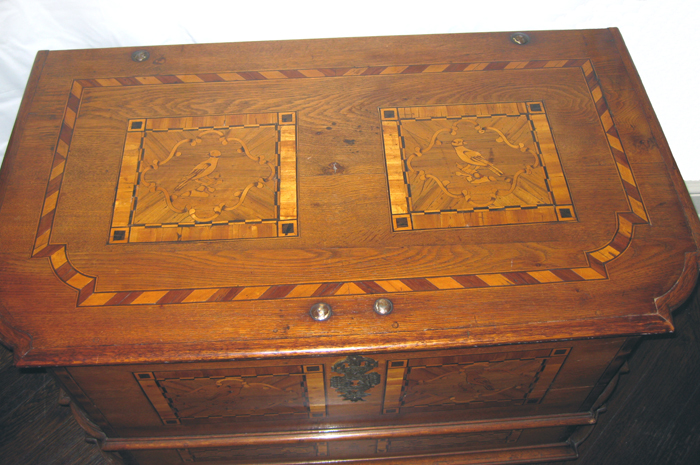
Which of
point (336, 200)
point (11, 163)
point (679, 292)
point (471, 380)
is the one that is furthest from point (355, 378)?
point (11, 163)

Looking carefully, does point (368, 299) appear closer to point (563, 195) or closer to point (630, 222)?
point (563, 195)

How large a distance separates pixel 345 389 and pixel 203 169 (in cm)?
73

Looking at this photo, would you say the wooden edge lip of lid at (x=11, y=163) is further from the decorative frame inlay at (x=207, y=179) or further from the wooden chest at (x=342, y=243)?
the decorative frame inlay at (x=207, y=179)

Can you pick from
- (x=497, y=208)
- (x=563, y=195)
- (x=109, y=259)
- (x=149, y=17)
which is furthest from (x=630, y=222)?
(x=149, y=17)

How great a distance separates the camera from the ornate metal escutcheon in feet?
4.14

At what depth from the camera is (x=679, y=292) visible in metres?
1.22

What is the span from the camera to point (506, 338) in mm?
1176

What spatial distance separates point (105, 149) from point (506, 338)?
1.22 m

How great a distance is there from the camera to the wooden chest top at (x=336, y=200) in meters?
1.20

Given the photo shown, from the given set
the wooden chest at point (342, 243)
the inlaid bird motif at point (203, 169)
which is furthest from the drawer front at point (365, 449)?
the inlaid bird motif at point (203, 169)

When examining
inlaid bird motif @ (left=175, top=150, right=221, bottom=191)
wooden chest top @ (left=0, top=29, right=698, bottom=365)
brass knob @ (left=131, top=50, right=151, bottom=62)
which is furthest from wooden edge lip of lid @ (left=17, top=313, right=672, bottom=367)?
brass knob @ (left=131, top=50, right=151, bottom=62)

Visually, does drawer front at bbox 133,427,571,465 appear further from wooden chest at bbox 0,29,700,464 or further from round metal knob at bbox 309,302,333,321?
round metal knob at bbox 309,302,333,321

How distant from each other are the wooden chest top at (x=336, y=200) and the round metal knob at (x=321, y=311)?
0.04 ft

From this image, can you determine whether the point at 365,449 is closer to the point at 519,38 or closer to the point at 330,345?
the point at 330,345
